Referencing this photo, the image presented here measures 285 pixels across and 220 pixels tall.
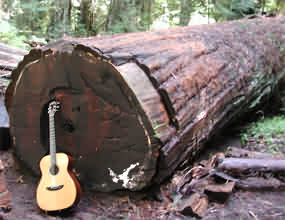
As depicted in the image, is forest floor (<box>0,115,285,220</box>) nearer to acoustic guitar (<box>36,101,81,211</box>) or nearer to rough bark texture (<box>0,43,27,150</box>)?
acoustic guitar (<box>36,101,81,211</box>)

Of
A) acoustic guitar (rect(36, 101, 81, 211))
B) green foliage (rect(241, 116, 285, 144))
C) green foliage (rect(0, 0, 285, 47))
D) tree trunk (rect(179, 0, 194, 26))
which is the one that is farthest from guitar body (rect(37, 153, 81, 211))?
tree trunk (rect(179, 0, 194, 26))

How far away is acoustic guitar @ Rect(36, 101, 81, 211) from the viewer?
7.72ft

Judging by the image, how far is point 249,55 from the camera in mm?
4070

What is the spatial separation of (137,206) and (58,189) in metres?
0.66

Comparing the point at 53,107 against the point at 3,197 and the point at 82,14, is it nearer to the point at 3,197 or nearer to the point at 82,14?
the point at 3,197

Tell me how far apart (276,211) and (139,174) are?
3.37ft

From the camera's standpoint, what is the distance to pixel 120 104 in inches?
93.1

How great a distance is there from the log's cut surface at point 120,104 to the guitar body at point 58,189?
273 millimetres

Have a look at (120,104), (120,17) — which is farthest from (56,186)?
(120,17)

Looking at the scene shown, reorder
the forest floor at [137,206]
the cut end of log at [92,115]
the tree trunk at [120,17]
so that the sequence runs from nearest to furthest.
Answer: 1. the forest floor at [137,206]
2. the cut end of log at [92,115]
3. the tree trunk at [120,17]

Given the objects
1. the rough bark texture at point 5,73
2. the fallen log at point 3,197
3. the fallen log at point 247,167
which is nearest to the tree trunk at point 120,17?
the rough bark texture at point 5,73

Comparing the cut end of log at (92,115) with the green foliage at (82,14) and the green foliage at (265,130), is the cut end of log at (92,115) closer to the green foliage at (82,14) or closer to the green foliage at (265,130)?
the green foliage at (265,130)

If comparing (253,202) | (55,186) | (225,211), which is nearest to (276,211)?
(253,202)

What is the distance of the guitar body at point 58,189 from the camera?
2.35 meters
